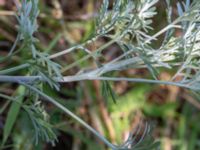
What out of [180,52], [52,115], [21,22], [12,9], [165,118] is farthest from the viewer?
[165,118]

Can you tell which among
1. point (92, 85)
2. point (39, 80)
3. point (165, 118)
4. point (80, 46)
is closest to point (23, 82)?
point (39, 80)

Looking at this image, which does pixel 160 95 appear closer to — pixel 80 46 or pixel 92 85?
pixel 92 85

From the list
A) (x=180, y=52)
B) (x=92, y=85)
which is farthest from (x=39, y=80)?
(x=92, y=85)

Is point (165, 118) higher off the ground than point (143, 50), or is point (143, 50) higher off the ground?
point (143, 50)

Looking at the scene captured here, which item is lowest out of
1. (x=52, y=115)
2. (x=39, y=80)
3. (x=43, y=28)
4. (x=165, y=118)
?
(x=165, y=118)

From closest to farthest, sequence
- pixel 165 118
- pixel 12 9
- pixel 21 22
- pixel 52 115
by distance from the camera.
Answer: pixel 21 22 → pixel 52 115 → pixel 12 9 → pixel 165 118

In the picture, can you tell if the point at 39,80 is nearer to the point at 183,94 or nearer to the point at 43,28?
the point at 43,28

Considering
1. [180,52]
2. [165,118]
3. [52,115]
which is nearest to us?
[180,52]

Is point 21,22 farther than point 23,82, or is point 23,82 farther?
point 23,82

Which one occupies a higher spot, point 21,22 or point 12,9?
point 12,9
